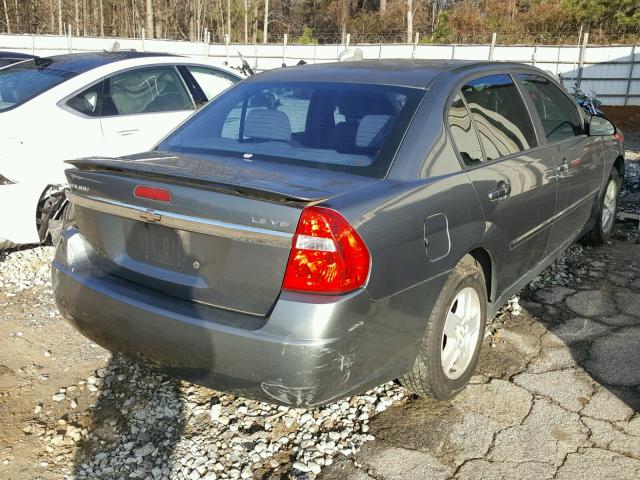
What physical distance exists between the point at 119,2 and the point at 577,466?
44.3 m

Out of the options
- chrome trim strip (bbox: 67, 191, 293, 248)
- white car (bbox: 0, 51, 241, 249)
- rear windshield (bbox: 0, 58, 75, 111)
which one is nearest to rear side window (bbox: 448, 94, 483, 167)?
chrome trim strip (bbox: 67, 191, 293, 248)

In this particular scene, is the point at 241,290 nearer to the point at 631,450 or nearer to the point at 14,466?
the point at 14,466

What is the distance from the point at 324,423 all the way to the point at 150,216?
4.15 ft

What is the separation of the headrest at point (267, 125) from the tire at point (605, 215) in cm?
313

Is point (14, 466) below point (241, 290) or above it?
below

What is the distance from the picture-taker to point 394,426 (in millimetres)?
2871

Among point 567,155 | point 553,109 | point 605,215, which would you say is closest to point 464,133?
point 567,155

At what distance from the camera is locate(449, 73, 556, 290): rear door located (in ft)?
10.00

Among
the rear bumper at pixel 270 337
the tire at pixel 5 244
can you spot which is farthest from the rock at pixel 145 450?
the tire at pixel 5 244

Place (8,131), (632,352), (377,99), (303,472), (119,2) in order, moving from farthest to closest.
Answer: (119,2)
(8,131)
(632,352)
(377,99)
(303,472)

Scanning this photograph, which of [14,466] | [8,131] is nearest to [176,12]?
[8,131]

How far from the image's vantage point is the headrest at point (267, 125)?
3.07 meters

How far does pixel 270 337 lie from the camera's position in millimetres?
2205

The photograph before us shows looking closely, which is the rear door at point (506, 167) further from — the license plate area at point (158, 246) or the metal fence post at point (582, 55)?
the metal fence post at point (582, 55)
